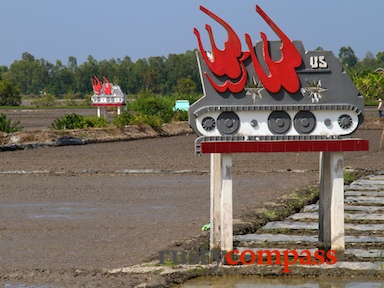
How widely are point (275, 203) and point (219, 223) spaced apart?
15.7ft

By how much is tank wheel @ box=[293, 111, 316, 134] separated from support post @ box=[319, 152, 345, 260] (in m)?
0.43

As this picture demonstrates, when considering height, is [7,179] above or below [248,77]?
below

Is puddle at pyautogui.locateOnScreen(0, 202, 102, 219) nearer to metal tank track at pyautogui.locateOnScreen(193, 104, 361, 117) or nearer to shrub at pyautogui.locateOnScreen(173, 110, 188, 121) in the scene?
metal tank track at pyautogui.locateOnScreen(193, 104, 361, 117)

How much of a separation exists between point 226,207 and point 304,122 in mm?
1450

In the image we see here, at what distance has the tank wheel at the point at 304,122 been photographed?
10.7m

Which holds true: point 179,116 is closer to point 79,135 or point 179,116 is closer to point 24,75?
point 79,135

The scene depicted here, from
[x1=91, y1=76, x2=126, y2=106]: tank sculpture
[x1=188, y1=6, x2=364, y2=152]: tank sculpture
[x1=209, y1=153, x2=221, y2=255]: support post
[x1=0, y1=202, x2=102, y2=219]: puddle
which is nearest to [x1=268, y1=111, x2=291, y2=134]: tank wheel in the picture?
[x1=188, y1=6, x2=364, y2=152]: tank sculpture

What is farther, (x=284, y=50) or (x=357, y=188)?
(x=357, y=188)

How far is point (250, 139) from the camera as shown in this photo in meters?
10.7

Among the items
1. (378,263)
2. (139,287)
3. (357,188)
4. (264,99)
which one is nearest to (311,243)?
(378,263)

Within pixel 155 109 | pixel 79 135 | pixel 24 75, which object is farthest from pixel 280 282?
pixel 24 75

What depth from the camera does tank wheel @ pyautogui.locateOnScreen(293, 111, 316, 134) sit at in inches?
422

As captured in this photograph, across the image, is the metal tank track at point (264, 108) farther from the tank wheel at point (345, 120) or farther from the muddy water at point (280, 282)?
the muddy water at point (280, 282)

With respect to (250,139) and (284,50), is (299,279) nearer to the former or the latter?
(250,139)
